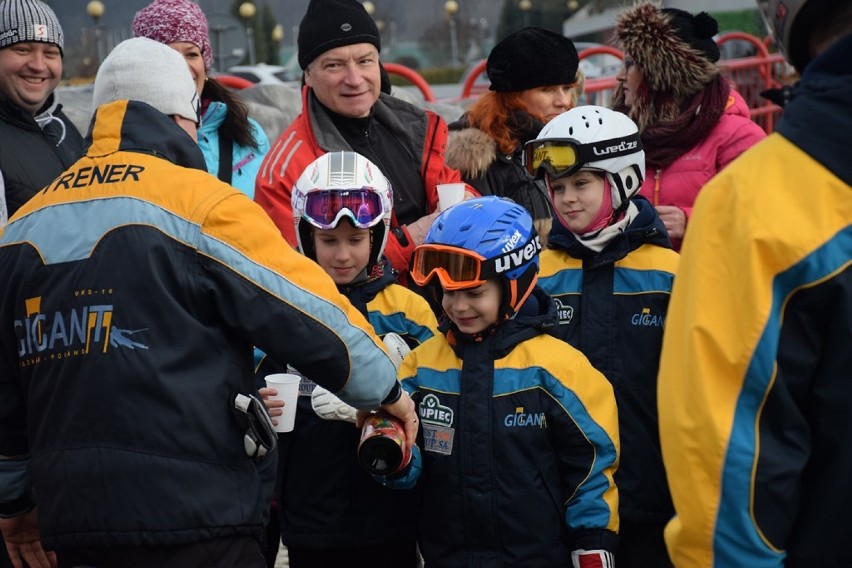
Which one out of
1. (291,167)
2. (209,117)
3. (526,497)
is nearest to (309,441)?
(526,497)

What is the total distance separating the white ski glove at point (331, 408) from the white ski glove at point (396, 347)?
248mm

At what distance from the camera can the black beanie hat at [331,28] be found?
18.0 ft

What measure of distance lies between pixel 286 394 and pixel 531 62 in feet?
8.02

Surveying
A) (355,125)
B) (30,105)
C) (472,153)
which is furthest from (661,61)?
(30,105)

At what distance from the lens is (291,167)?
5238 mm

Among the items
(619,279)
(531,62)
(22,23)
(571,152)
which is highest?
(22,23)

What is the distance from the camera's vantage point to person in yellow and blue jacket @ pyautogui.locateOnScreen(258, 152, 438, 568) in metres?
4.45

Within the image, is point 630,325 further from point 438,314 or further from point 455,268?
point 438,314

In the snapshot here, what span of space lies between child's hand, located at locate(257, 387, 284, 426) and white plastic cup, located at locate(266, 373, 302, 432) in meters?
0.01

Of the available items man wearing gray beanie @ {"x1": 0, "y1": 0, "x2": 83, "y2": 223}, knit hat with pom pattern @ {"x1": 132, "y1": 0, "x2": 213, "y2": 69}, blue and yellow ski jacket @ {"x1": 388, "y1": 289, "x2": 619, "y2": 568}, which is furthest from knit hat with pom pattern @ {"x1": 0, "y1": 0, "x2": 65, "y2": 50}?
blue and yellow ski jacket @ {"x1": 388, "y1": 289, "x2": 619, "y2": 568}

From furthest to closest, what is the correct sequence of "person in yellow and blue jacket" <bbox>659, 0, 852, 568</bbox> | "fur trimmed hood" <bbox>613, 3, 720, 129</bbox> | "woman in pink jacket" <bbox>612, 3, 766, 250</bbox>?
1. "fur trimmed hood" <bbox>613, 3, 720, 129</bbox>
2. "woman in pink jacket" <bbox>612, 3, 766, 250</bbox>
3. "person in yellow and blue jacket" <bbox>659, 0, 852, 568</bbox>

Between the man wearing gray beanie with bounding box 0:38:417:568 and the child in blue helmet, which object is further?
the child in blue helmet

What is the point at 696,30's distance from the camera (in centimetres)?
581

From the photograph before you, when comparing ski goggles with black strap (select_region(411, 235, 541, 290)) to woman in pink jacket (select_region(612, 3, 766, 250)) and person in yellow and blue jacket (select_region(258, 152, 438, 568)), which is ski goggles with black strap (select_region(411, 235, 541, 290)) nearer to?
person in yellow and blue jacket (select_region(258, 152, 438, 568))
